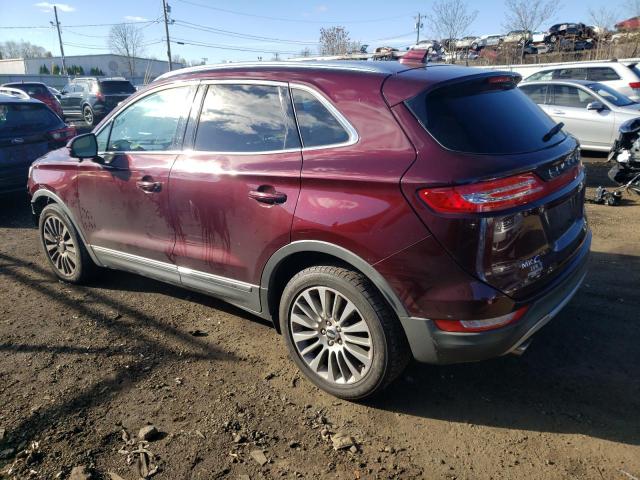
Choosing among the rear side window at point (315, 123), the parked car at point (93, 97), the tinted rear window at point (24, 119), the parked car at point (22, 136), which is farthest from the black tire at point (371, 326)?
the parked car at point (93, 97)

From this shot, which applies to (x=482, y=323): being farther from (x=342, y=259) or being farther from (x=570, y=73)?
(x=570, y=73)

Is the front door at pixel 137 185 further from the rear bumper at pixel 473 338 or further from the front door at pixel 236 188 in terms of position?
the rear bumper at pixel 473 338

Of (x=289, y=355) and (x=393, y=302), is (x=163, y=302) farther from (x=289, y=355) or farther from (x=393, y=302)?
(x=393, y=302)

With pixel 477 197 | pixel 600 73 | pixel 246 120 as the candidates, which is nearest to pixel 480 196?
pixel 477 197

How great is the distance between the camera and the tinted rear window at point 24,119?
7113mm

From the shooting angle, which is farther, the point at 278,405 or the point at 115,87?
the point at 115,87

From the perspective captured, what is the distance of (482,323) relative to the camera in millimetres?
2410

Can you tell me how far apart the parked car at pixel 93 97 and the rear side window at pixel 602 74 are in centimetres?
1652

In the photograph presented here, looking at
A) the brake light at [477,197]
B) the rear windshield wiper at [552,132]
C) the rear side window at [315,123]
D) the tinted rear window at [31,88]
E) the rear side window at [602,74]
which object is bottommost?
the brake light at [477,197]

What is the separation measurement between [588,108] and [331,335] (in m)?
8.62

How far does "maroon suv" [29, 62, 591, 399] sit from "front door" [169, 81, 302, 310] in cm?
1

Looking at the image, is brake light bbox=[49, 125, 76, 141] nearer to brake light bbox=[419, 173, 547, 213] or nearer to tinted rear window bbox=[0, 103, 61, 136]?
tinted rear window bbox=[0, 103, 61, 136]

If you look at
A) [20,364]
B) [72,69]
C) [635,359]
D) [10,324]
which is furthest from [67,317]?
[72,69]

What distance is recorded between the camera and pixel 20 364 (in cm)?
339
